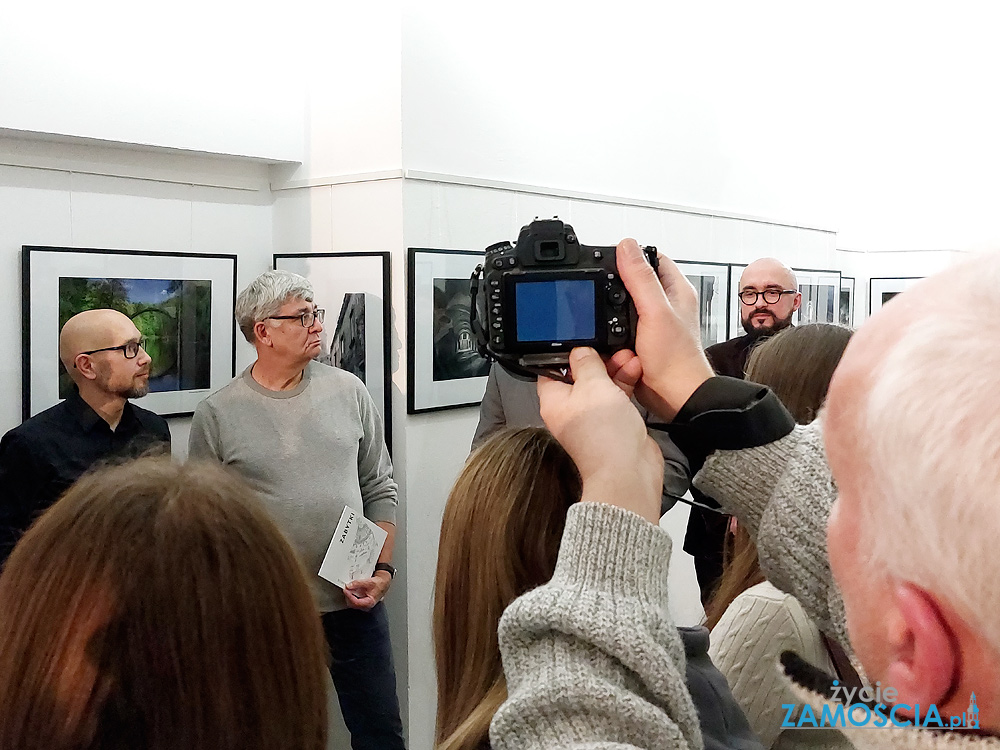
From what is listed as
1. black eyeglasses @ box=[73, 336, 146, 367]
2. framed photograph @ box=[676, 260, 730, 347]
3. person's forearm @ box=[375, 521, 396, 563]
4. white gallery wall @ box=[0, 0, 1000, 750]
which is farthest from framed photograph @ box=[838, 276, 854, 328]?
black eyeglasses @ box=[73, 336, 146, 367]

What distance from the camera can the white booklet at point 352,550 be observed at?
2971 mm

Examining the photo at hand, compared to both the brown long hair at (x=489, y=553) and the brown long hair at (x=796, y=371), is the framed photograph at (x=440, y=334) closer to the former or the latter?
the brown long hair at (x=796, y=371)

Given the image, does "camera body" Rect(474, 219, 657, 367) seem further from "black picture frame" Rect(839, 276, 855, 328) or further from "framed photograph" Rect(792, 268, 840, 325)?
"black picture frame" Rect(839, 276, 855, 328)

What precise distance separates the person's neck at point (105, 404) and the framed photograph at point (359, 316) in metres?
0.85

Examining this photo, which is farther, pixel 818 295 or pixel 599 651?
pixel 818 295

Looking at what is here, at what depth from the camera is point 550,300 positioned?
3.99 feet

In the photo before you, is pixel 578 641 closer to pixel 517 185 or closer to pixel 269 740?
pixel 269 740

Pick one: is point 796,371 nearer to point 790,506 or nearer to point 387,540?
point 790,506

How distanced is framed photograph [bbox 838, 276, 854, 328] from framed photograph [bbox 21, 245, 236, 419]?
Answer: 4.07m

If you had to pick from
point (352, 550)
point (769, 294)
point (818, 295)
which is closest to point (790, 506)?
point (352, 550)

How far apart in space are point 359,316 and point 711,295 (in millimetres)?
2121

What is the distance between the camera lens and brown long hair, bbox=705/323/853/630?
5.59ft

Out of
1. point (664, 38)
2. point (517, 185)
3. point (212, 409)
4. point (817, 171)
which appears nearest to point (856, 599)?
point (212, 409)

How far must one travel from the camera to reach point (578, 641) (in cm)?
78
